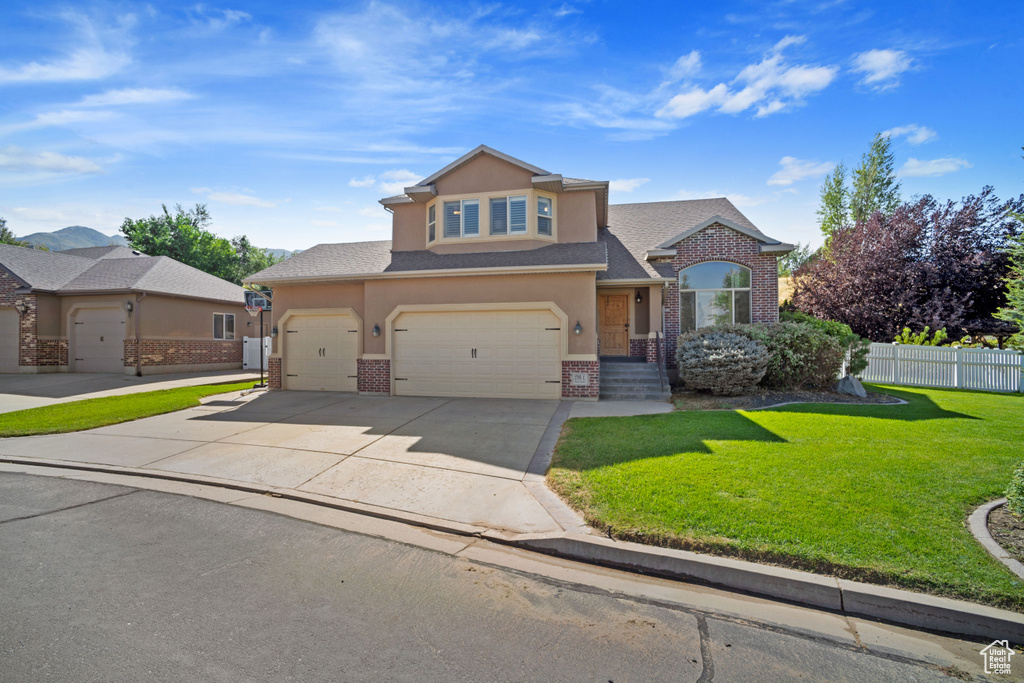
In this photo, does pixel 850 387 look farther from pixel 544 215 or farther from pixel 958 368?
pixel 544 215

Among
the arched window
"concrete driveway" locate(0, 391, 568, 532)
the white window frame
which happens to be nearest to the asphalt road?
"concrete driveway" locate(0, 391, 568, 532)

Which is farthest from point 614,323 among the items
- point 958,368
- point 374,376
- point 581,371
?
point 958,368

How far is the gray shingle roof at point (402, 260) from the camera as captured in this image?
12.4m

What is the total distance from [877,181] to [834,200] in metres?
2.88

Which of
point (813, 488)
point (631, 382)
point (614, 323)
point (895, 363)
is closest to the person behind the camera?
point (813, 488)

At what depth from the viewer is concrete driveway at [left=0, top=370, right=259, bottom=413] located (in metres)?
13.0

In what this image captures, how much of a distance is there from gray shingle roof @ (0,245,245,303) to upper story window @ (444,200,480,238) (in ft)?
42.2

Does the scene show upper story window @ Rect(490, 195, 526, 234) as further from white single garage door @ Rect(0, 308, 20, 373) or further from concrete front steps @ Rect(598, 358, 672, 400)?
white single garage door @ Rect(0, 308, 20, 373)

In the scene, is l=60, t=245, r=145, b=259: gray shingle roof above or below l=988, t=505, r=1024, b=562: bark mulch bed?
above

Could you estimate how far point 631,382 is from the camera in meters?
12.7

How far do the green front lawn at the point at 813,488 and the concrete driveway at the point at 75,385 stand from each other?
14.3 metres

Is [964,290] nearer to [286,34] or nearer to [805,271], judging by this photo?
[805,271]

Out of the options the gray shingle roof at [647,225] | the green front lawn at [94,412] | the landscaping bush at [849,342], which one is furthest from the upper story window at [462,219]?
the landscaping bush at [849,342]

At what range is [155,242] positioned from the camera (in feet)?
116
